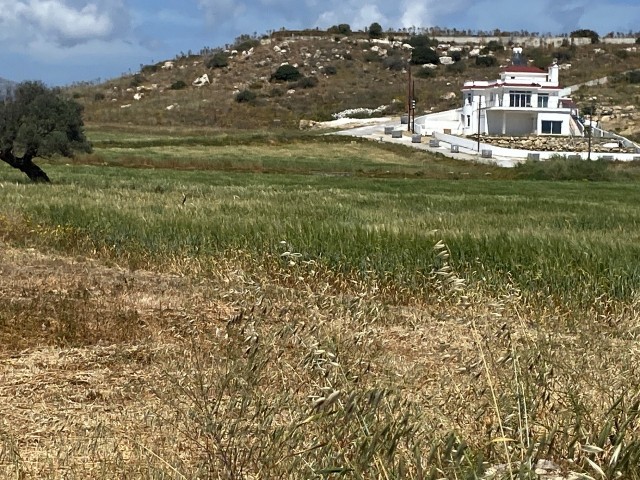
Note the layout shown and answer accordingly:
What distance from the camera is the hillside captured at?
8488 centimetres

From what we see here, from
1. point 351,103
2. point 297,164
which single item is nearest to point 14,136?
point 297,164

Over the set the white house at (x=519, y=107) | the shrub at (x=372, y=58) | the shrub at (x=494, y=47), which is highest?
the shrub at (x=494, y=47)

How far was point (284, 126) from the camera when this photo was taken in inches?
3265

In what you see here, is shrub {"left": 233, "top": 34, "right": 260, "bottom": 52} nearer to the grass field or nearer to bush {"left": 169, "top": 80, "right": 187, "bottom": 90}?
bush {"left": 169, "top": 80, "right": 187, "bottom": 90}

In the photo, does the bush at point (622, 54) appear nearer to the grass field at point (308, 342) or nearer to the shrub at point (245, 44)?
the shrub at point (245, 44)

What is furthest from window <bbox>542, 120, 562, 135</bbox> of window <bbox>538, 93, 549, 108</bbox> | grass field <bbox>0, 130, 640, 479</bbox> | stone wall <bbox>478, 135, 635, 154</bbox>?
grass field <bbox>0, 130, 640, 479</bbox>

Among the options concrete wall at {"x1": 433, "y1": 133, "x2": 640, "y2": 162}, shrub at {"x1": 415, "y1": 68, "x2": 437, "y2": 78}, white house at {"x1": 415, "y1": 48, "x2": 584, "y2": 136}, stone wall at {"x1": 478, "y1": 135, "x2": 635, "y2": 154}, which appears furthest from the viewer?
shrub at {"x1": 415, "y1": 68, "x2": 437, "y2": 78}

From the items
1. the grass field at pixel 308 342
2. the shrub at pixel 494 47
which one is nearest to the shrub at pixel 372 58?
the shrub at pixel 494 47

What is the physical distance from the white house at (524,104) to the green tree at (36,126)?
49709 mm

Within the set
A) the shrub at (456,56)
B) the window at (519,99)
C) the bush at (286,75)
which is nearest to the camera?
the window at (519,99)

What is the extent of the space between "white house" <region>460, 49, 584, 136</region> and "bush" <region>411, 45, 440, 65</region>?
124ft

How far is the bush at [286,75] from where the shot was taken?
330ft

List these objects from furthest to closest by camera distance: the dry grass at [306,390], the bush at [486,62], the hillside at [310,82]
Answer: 1. the bush at [486,62]
2. the hillside at [310,82]
3. the dry grass at [306,390]

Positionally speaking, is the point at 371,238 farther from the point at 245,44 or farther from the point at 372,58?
the point at 245,44
